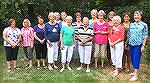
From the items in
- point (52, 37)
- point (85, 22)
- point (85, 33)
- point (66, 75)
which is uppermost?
point (85, 22)

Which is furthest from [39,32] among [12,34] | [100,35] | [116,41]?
[116,41]

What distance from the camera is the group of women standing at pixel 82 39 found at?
8.80 meters

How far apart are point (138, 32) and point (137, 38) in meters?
0.14

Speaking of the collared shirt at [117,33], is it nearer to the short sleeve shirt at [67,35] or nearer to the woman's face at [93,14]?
the woman's face at [93,14]

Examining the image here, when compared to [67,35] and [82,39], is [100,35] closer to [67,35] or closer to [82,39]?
[82,39]

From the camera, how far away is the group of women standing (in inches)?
347

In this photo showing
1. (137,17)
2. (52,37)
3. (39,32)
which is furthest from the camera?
(39,32)

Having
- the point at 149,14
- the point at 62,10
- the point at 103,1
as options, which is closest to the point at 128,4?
the point at 103,1

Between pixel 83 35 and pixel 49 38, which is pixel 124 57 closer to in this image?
pixel 83 35

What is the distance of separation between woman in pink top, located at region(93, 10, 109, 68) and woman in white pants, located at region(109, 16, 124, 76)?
9.2 inches

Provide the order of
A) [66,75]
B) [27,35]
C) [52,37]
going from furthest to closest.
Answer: [27,35] → [52,37] → [66,75]

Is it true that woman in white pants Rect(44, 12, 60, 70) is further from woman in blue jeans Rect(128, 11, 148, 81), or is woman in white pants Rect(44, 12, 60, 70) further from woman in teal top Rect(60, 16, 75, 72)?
Result: woman in blue jeans Rect(128, 11, 148, 81)

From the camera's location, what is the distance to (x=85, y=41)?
9.16m

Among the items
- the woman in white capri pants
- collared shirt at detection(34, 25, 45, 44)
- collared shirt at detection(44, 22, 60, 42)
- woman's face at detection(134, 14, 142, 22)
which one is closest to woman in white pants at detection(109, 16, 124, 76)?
woman's face at detection(134, 14, 142, 22)
